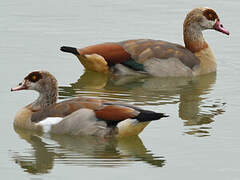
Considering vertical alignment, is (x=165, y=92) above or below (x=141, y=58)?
below

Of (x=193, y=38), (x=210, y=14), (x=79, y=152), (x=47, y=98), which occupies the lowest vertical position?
(x=79, y=152)

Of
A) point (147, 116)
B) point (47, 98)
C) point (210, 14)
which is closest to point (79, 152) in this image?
point (147, 116)

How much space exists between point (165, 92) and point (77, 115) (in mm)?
3890

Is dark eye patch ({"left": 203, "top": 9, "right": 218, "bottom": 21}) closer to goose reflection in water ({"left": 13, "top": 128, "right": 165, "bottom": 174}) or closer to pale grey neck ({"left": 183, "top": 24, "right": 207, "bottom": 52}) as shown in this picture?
pale grey neck ({"left": 183, "top": 24, "right": 207, "bottom": 52})

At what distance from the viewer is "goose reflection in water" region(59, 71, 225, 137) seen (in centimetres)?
1609

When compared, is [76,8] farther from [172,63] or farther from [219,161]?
[219,161]

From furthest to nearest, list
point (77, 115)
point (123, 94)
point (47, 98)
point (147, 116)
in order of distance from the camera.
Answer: point (123, 94), point (47, 98), point (77, 115), point (147, 116)

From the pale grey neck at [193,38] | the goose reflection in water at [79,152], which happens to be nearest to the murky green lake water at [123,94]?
the goose reflection in water at [79,152]

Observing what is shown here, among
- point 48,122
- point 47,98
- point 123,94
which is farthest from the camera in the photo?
point 123,94

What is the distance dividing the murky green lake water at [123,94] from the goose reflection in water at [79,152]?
2 cm

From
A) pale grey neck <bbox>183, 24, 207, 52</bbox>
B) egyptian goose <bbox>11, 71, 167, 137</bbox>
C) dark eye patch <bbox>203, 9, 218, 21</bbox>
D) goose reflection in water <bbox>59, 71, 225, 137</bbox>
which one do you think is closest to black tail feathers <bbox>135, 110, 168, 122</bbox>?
egyptian goose <bbox>11, 71, 167, 137</bbox>

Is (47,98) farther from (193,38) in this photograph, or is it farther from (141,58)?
(193,38)

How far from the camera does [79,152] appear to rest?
45.5ft

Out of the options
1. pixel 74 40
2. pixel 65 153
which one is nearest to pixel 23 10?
pixel 74 40
